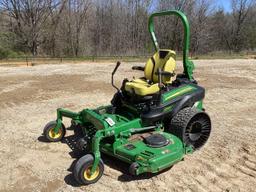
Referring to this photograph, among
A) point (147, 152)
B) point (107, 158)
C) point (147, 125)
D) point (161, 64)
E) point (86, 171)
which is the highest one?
point (161, 64)

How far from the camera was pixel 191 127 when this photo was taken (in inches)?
203

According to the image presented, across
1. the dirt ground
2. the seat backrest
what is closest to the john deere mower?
the seat backrest

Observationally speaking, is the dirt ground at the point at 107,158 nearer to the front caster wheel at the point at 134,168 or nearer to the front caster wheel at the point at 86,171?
the front caster wheel at the point at 86,171

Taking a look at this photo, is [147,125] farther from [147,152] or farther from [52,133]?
[52,133]

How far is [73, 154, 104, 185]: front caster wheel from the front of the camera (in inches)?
159

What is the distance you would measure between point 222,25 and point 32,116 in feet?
147

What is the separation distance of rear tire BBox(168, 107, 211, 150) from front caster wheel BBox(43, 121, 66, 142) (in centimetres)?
192

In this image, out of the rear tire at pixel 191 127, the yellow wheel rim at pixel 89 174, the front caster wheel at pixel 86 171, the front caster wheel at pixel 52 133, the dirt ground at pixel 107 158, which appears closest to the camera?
the front caster wheel at pixel 86 171

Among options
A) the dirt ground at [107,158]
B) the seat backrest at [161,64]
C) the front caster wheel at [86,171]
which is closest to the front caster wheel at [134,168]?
the dirt ground at [107,158]

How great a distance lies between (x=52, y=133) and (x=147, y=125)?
68.8 inches

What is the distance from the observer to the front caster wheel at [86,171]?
404 centimetres

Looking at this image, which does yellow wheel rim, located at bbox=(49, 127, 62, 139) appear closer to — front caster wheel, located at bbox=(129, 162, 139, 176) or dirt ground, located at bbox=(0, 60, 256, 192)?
dirt ground, located at bbox=(0, 60, 256, 192)

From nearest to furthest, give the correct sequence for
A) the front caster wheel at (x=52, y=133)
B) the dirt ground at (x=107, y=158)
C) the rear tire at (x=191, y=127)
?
the dirt ground at (x=107, y=158) → the rear tire at (x=191, y=127) → the front caster wheel at (x=52, y=133)

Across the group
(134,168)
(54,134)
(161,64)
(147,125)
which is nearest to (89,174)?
(134,168)
